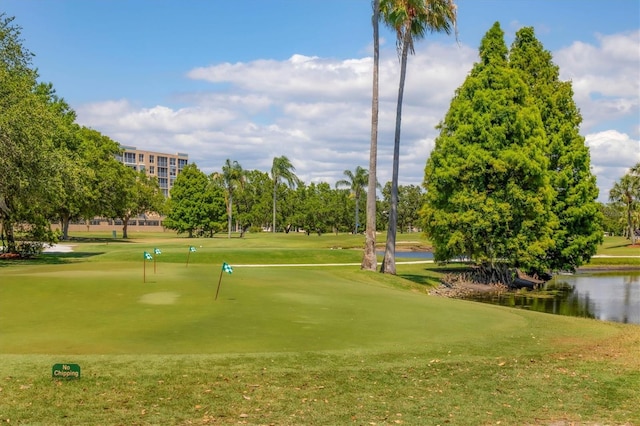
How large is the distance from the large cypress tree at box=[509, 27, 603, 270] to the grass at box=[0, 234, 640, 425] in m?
26.9

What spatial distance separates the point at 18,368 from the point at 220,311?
7616 mm

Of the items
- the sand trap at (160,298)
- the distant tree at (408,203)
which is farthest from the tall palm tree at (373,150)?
the distant tree at (408,203)

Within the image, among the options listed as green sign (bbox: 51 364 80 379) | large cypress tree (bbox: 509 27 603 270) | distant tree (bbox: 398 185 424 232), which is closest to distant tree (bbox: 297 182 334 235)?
distant tree (bbox: 398 185 424 232)

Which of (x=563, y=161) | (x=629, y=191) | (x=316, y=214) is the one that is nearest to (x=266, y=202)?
(x=316, y=214)

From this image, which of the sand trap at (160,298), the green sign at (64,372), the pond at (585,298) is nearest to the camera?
the green sign at (64,372)

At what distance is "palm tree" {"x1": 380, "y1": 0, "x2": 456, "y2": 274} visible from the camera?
128 ft

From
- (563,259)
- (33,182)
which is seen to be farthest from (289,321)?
(563,259)

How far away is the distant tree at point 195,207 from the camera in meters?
112

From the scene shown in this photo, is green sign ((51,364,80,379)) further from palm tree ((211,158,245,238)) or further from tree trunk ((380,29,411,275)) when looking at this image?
palm tree ((211,158,245,238))

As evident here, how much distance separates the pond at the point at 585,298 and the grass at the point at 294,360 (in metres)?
10.3

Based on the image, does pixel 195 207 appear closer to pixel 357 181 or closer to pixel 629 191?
pixel 357 181

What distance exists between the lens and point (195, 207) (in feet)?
367

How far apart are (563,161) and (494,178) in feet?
28.5

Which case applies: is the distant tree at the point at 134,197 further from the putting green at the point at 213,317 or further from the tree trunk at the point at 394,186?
the putting green at the point at 213,317
